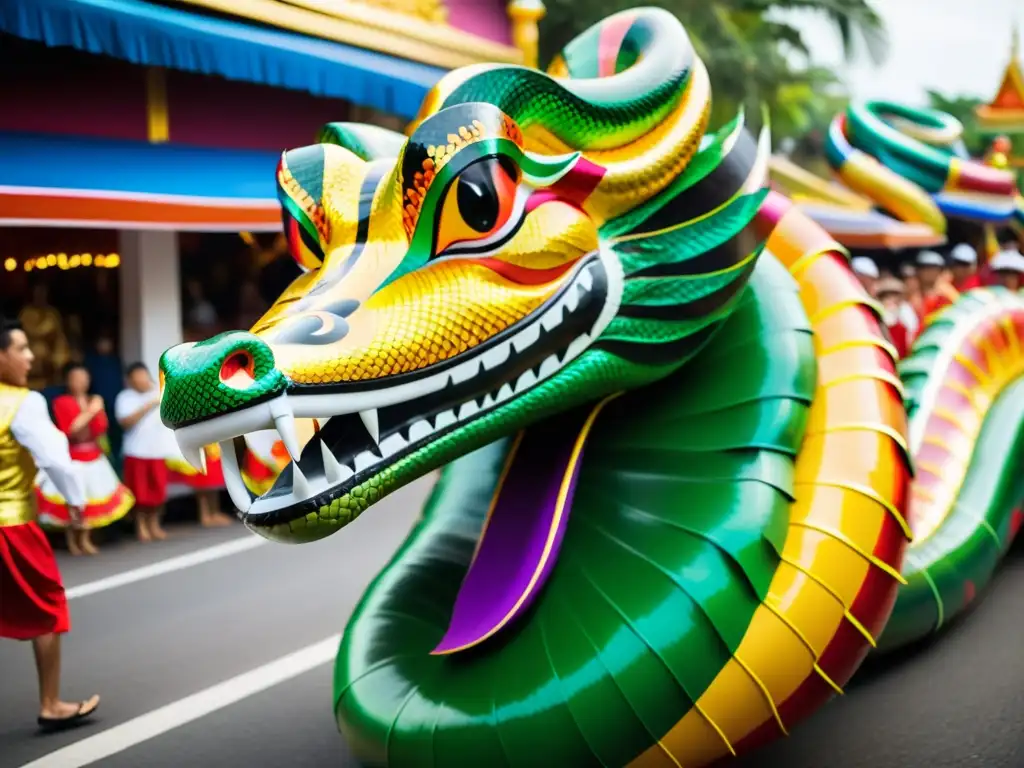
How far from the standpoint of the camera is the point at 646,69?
259cm

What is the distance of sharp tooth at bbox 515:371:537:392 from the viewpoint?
7.52ft

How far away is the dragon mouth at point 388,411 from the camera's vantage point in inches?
76.0

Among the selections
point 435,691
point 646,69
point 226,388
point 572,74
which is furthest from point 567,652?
point 572,74

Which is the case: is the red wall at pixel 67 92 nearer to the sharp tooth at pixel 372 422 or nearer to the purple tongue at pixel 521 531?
the purple tongue at pixel 521 531

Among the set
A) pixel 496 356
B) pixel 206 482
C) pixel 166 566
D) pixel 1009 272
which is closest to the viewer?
pixel 496 356

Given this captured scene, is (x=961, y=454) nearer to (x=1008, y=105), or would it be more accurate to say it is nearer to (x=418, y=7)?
(x=418, y=7)

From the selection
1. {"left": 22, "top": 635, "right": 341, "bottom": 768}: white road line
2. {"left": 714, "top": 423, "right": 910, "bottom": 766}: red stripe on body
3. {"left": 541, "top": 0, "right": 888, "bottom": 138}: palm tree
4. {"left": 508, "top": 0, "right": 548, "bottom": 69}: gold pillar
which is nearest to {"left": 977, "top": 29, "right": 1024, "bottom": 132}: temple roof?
{"left": 541, "top": 0, "right": 888, "bottom": 138}: palm tree

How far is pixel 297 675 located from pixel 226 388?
254 cm

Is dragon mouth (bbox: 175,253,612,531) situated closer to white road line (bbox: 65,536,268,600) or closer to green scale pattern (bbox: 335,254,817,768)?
green scale pattern (bbox: 335,254,817,768)

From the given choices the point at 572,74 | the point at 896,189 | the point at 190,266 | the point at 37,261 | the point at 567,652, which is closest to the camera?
the point at 567,652

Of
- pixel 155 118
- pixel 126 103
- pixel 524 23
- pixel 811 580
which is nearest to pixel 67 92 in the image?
pixel 126 103

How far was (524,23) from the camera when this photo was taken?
36.3 ft

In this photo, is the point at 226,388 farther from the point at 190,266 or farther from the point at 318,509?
the point at 190,266

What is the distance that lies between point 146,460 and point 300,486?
17.7 feet
